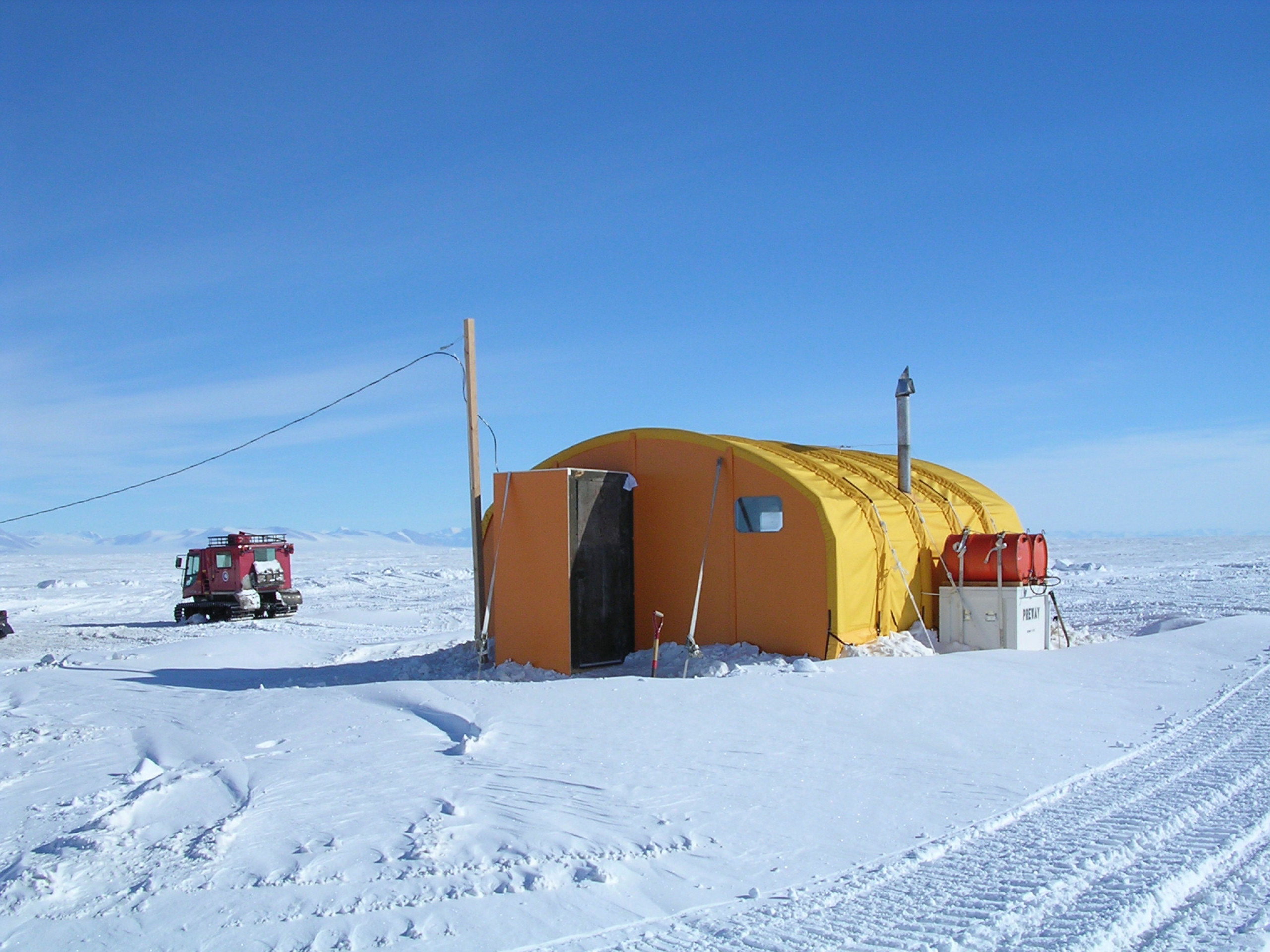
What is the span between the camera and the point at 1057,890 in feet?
14.8

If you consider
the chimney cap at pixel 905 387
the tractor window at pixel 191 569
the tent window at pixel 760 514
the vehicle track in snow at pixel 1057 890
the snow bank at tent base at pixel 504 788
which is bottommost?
the vehicle track in snow at pixel 1057 890

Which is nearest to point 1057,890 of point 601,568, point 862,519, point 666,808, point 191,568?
point 666,808

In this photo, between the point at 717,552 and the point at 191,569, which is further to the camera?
the point at 191,569

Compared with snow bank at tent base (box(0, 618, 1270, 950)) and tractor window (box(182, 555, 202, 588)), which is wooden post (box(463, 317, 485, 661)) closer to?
snow bank at tent base (box(0, 618, 1270, 950))

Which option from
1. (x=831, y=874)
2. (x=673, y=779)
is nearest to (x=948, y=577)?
(x=673, y=779)

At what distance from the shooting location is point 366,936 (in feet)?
13.4

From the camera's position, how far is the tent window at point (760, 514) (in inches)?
478

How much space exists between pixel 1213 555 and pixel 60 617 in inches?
2147

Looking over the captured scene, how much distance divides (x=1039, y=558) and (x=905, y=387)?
3.15 m

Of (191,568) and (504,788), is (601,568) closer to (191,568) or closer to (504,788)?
(504,788)

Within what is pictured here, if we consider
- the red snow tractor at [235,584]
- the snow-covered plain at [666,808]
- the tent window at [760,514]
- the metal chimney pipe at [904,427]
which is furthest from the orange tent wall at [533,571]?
the red snow tractor at [235,584]

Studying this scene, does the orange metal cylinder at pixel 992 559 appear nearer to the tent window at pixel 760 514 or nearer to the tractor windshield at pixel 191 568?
the tent window at pixel 760 514

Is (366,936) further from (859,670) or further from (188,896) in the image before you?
(859,670)

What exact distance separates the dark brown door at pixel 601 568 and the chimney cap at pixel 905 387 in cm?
452
